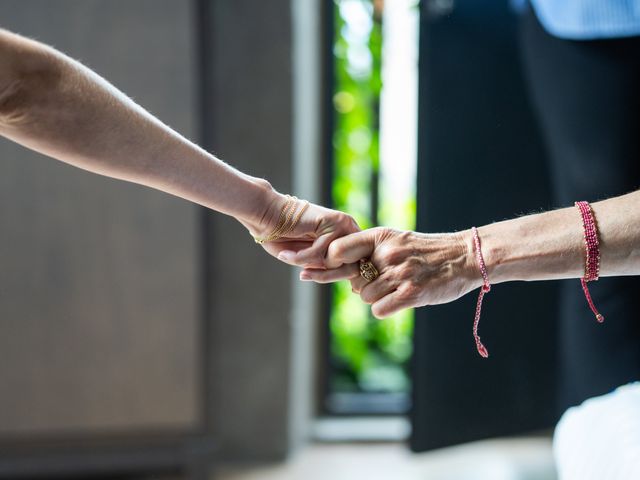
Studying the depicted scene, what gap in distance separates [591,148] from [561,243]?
50 cm

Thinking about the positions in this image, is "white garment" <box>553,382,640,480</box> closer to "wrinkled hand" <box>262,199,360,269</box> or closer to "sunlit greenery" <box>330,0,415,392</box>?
"wrinkled hand" <box>262,199,360,269</box>

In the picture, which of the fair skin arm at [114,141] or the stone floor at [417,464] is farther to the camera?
the stone floor at [417,464]

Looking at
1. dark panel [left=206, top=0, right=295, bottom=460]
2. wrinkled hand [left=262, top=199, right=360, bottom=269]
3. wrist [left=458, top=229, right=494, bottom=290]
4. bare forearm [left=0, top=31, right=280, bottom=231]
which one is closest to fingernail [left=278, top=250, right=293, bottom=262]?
wrinkled hand [left=262, top=199, right=360, bottom=269]

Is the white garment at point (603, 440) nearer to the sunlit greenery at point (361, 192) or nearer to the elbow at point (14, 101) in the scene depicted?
the sunlit greenery at point (361, 192)

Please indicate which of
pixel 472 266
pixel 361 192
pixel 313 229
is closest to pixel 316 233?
pixel 313 229

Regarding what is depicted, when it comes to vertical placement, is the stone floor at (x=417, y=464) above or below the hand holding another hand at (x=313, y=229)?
below

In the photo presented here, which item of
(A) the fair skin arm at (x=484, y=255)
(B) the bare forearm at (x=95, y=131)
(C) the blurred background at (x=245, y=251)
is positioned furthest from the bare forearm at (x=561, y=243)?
(B) the bare forearm at (x=95, y=131)

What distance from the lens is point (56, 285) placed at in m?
1.62

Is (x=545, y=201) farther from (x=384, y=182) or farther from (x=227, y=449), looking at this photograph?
(x=227, y=449)

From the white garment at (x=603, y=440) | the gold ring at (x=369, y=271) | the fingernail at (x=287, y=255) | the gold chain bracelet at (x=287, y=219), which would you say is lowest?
the white garment at (x=603, y=440)

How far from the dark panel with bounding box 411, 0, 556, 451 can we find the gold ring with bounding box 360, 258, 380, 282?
262 millimetres

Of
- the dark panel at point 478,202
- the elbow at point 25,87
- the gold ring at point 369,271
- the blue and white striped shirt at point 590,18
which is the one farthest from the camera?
the dark panel at point 478,202

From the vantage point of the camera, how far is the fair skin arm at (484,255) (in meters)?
0.98

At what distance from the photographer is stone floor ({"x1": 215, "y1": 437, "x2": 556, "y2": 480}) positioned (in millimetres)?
1737
